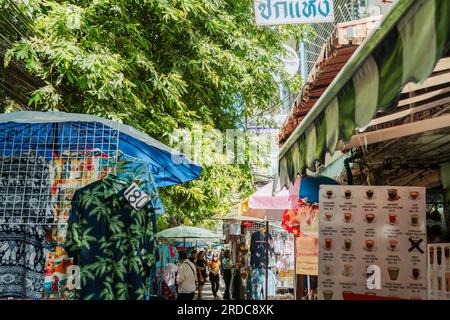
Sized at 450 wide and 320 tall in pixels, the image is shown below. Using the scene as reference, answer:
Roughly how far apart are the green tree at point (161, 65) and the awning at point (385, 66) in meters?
4.07

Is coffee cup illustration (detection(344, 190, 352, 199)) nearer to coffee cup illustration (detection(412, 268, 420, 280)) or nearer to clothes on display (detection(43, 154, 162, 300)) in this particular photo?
coffee cup illustration (detection(412, 268, 420, 280))

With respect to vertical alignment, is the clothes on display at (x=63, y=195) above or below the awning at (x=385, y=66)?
below

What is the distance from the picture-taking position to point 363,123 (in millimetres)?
2625

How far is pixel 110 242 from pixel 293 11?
269 cm

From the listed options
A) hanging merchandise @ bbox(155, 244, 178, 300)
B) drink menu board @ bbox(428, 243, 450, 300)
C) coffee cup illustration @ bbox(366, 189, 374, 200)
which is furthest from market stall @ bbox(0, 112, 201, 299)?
hanging merchandise @ bbox(155, 244, 178, 300)

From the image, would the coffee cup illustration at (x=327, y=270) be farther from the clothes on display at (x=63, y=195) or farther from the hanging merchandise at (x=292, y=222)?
the hanging merchandise at (x=292, y=222)

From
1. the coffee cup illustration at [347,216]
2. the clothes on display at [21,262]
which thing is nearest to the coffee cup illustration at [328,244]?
the coffee cup illustration at [347,216]

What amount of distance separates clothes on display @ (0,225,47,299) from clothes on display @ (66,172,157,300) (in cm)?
63

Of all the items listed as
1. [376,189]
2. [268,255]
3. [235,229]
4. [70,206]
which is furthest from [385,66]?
[235,229]

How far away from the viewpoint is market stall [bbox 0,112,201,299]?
3.75 meters

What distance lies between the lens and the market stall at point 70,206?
375cm

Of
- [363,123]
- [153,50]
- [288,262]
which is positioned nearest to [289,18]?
[363,123]

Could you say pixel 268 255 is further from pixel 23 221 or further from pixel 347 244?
pixel 23 221
